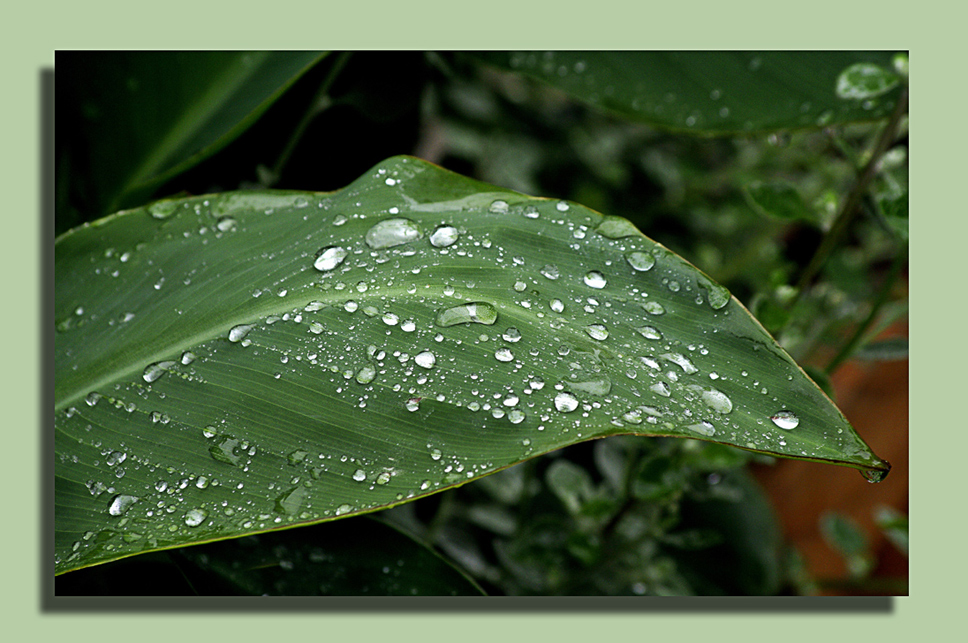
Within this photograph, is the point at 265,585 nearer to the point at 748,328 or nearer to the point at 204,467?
the point at 204,467

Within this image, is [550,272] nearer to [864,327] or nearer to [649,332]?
[649,332]

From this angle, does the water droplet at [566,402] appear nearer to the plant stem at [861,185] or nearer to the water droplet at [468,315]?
the water droplet at [468,315]

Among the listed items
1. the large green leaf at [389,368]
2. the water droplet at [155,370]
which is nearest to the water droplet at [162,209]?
the large green leaf at [389,368]

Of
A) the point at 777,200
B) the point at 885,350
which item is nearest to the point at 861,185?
the point at 777,200
